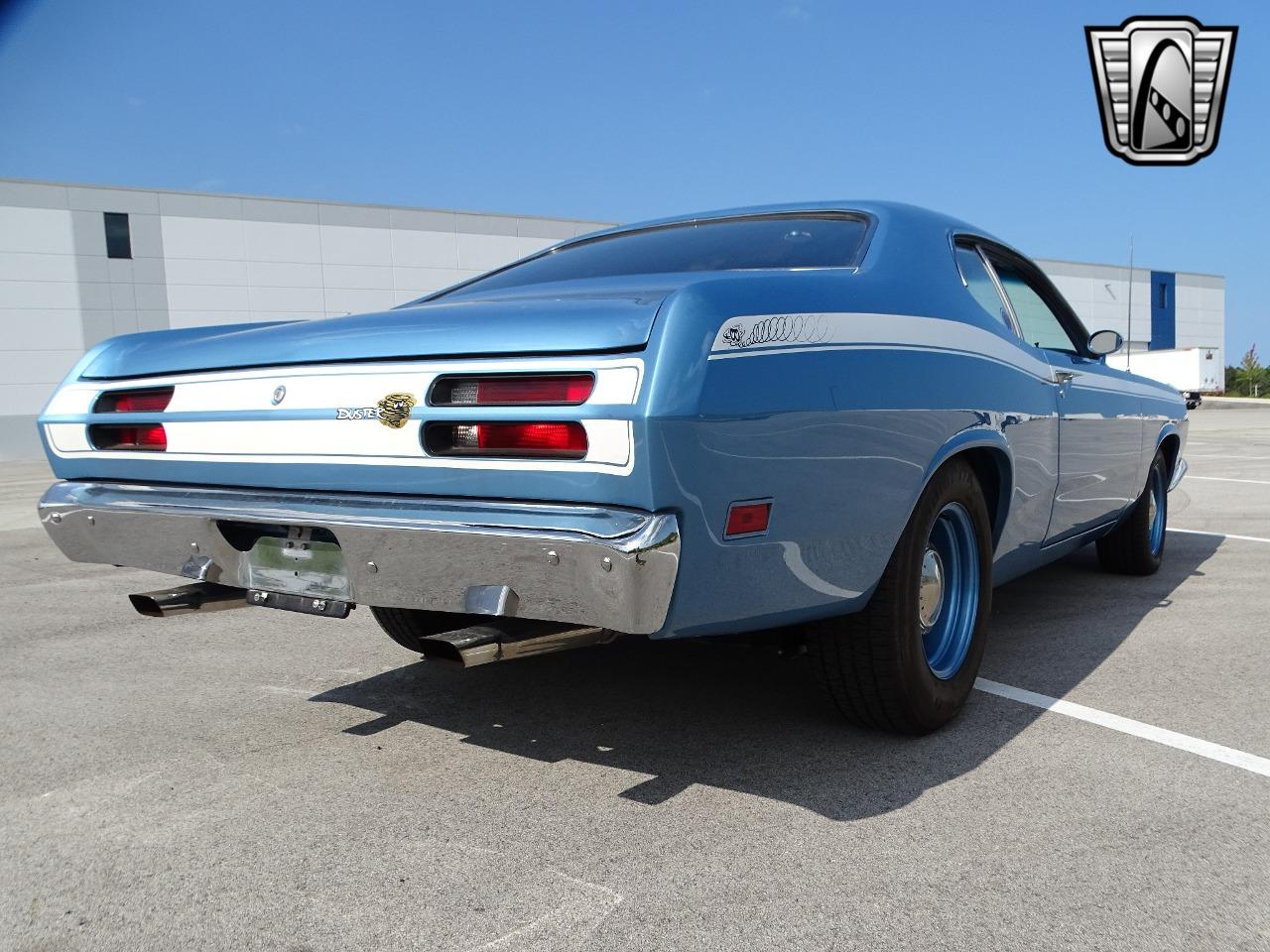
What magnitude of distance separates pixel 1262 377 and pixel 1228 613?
186 feet

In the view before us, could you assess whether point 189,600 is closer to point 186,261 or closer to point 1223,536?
point 1223,536

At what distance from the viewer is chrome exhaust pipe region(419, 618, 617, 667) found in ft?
7.32

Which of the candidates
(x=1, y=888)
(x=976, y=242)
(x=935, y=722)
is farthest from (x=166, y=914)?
(x=976, y=242)

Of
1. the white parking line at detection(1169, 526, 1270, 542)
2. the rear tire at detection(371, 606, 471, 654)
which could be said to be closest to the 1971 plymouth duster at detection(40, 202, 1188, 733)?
the rear tire at detection(371, 606, 471, 654)

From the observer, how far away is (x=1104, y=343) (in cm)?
428

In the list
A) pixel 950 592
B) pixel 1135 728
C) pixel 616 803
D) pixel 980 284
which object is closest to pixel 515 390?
pixel 616 803

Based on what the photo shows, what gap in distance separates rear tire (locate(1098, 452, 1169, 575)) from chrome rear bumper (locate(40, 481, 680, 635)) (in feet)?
12.5

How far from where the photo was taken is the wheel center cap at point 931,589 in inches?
116

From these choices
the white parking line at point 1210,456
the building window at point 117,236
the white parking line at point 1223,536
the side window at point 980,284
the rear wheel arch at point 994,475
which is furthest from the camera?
the building window at point 117,236

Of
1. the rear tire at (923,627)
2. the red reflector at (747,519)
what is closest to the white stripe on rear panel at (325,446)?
the red reflector at (747,519)

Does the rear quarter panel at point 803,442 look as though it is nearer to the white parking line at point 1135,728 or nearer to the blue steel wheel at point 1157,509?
the white parking line at point 1135,728

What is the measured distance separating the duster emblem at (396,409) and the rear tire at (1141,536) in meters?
3.94

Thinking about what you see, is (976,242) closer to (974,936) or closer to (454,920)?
(974,936)

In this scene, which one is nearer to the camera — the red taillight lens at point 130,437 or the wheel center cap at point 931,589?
the red taillight lens at point 130,437
